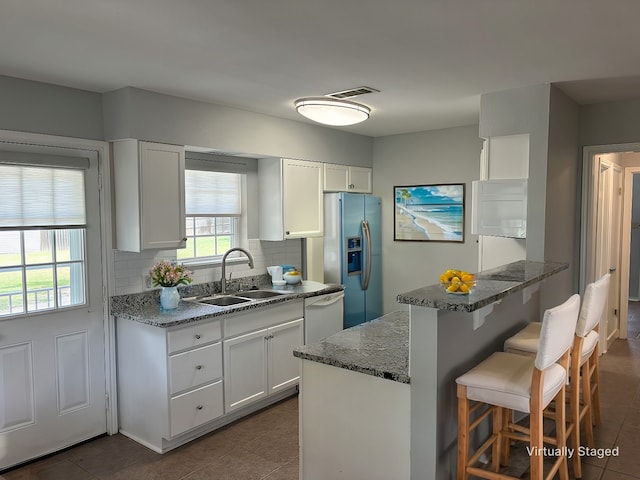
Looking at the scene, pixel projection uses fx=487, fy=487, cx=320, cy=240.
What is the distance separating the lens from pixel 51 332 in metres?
3.28

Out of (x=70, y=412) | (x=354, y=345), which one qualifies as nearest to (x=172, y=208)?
(x=70, y=412)

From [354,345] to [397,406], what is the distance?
461mm

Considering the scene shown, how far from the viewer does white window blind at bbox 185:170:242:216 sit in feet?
13.6

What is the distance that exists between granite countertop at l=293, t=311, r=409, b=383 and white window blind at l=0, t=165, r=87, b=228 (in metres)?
1.94

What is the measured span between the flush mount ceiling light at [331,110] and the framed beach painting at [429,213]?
1.90m

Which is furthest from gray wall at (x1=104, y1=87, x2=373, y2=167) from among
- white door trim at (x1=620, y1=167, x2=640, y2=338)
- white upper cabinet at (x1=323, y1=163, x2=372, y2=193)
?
white door trim at (x1=620, y1=167, x2=640, y2=338)

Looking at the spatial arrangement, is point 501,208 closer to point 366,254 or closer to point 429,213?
point 429,213

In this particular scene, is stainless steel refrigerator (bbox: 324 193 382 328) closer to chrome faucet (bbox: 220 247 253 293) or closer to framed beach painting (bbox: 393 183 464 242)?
framed beach painting (bbox: 393 183 464 242)

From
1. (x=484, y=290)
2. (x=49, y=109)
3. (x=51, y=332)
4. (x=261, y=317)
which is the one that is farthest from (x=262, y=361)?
(x=49, y=109)

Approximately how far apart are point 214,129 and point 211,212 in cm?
80

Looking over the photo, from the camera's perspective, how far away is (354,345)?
2609 mm

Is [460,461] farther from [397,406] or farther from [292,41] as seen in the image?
[292,41]

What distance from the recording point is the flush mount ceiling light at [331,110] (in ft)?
11.1

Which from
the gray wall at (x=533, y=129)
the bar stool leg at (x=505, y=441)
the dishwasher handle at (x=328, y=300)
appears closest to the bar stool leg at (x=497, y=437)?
the bar stool leg at (x=505, y=441)
